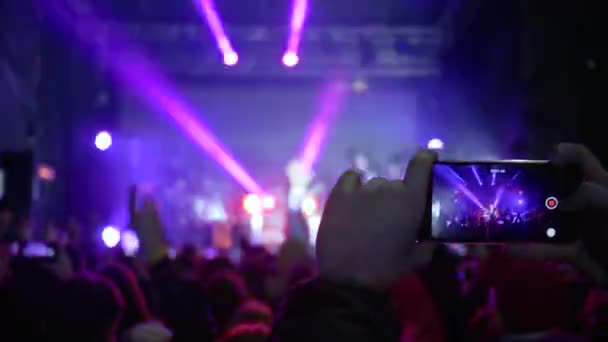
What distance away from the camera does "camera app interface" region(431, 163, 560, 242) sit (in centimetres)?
163

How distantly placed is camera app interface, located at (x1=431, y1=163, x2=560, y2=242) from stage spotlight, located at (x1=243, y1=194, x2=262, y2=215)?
17558mm

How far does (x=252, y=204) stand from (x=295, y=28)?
5159 mm

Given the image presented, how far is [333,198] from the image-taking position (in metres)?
1.32

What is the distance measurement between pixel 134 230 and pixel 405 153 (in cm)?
1363

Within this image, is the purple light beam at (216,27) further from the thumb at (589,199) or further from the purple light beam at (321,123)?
→ the thumb at (589,199)

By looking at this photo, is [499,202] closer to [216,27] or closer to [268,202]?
[216,27]

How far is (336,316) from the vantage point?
125 cm

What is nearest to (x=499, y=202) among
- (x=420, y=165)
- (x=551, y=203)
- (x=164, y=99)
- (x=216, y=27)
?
(x=551, y=203)

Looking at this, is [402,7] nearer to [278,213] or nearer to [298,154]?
[298,154]

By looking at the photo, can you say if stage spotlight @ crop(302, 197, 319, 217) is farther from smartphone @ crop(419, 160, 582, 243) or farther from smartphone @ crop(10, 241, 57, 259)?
smartphone @ crop(419, 160, 582, 243)

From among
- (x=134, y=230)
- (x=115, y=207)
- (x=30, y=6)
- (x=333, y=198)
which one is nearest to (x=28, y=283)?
A: (x=134, y=230)

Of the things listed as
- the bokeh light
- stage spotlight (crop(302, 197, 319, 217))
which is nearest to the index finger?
stage spotlight (crop(302, 197, 319, 217))

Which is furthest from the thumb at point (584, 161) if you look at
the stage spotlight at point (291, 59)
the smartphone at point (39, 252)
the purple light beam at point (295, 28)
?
the purple light beam at point (295, 28)

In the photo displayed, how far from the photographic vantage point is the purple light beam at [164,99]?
1732 centimetres
